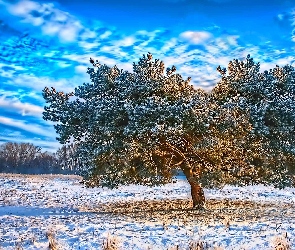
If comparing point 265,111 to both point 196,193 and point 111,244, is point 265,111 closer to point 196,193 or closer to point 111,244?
point 196,193

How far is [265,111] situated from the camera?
17.2 m

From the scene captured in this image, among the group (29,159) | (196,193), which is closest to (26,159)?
(29,159)

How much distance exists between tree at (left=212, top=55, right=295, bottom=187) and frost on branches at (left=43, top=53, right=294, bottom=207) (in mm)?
87

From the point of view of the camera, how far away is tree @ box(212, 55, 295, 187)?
17.4m

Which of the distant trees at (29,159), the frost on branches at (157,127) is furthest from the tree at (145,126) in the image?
the distant trees at (29,159)

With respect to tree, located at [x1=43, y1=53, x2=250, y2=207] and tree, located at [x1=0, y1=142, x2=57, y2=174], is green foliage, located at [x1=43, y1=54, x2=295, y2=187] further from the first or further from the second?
tree, located at [x1=0, y1=142, x2=57, y2=174]

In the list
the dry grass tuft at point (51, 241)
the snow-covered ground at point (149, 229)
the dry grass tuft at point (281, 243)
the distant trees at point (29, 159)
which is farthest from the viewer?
the distant trees at point (29, 159)

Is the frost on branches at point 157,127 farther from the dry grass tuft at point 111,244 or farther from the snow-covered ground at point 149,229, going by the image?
the dry grass tuft at point 111,244

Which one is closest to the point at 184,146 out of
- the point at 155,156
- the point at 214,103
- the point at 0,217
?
the point at 155,156

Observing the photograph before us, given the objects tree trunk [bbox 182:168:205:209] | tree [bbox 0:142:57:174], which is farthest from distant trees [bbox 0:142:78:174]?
tree trunk [bbox 182:168:205:209]

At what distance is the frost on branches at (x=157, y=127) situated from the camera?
16594 mm

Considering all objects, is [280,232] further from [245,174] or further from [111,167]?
[111,167]

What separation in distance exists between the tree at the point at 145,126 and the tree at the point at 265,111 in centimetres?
70

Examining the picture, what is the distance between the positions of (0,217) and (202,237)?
9.81 m
